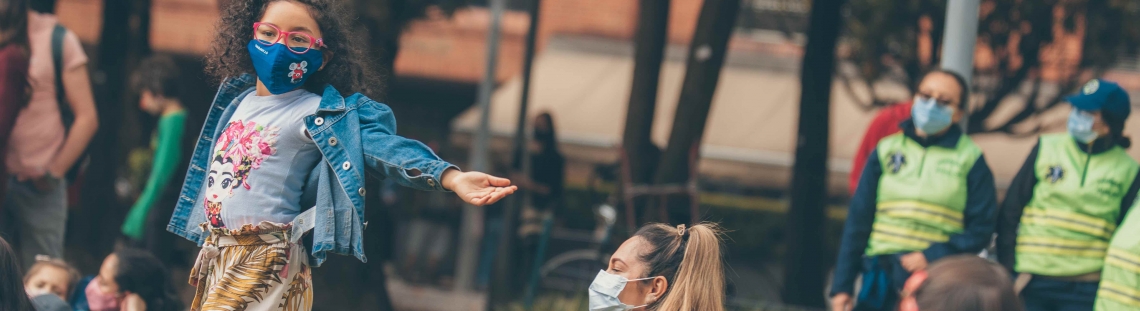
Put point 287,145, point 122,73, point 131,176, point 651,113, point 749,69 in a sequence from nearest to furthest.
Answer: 1. point 287,145
2. point 651,113
3. point 122,73
4. point 131,176
5. point 749,69

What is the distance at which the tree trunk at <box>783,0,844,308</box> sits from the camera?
968cm

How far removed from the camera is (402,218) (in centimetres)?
1301

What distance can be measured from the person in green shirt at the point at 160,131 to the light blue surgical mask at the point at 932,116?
4.30 m

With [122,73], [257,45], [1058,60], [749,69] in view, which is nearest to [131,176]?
[122,73]

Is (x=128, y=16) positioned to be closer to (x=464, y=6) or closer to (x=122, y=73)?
(x=122, y=73)

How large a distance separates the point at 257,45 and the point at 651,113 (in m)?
6.18

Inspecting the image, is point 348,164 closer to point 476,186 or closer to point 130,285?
point 476,186

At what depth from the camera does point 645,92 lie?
386 inches

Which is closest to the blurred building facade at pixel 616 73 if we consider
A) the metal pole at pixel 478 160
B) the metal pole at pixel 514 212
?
the metal pole at pixel 478 160

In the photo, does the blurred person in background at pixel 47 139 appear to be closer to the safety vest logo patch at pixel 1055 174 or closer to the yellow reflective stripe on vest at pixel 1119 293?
the safety vest logo patch at pixel 1055 174

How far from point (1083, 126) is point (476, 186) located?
318 centimetres

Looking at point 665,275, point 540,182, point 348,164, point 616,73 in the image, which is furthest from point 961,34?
point 616,73

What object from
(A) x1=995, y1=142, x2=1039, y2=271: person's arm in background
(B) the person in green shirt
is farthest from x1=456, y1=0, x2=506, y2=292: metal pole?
(A) x1=995, y1=142, x2=1039, y2=271: person's arm in background

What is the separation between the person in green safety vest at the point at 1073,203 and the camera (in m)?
5.27
